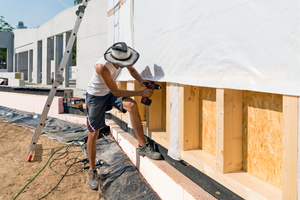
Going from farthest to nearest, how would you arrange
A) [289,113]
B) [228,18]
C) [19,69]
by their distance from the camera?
[19,69]
[228,18]
[289,113]

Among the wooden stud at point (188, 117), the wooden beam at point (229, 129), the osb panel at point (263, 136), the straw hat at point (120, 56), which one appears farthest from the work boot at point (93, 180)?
the osb panel at point (263, 136)

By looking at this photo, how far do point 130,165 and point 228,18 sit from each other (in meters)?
2.37

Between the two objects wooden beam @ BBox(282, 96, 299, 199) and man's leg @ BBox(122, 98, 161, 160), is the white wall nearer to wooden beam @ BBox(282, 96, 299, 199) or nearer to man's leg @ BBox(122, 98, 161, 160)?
man's leg @ BBox(122, 98, 161, 160)

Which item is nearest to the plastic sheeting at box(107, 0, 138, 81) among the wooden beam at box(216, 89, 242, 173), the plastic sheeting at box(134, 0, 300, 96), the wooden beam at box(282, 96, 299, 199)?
the plastic sheeting at box(134, 0, 300, 96)

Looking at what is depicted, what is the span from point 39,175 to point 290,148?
11.3ft

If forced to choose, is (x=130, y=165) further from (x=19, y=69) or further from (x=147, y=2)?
(x=19, y=69)

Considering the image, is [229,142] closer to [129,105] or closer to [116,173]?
[129,105]

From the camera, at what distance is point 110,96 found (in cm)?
307

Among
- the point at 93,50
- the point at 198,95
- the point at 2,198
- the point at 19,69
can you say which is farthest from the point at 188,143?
the point at 19,69

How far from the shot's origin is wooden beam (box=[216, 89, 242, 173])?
5.26 ft

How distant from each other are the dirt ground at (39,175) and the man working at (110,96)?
0.30 meters

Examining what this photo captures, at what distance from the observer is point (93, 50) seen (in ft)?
33.8

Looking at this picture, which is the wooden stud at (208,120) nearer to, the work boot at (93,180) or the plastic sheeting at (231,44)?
the plastic sheeting at (231,44)

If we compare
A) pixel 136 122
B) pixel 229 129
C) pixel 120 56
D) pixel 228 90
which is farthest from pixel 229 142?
pixel 120 56
